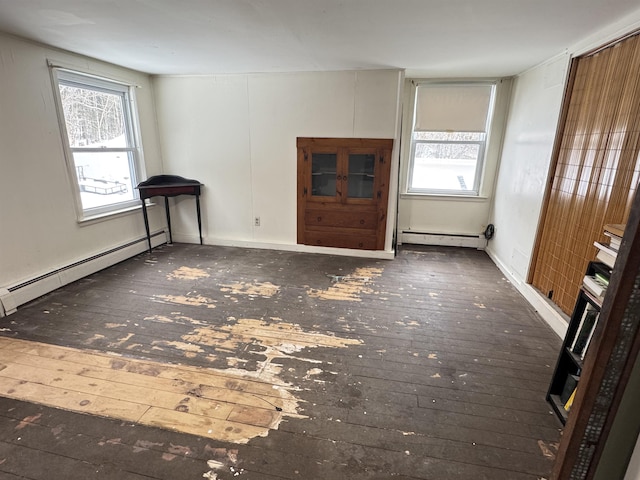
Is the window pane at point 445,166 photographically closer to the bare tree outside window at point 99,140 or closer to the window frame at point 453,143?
the window frame at point 453,143

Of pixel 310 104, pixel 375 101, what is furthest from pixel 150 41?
pixel 375 101

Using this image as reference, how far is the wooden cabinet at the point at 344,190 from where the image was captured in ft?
13.8

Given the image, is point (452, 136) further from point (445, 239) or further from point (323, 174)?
point (323, 174)

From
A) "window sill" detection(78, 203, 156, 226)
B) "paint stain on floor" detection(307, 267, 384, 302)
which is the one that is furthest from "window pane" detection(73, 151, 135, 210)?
"paint stain on floor" detection(307, 267, 384, 302)

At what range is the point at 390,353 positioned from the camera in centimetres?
240

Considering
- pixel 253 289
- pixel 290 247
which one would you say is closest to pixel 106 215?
pixel 253 289

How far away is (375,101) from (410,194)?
5.17 ft

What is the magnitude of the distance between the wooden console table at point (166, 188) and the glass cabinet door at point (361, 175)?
2.22 m

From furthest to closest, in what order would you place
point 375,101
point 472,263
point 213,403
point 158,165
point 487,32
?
point 158,165 < point 472,263 < point 375,101 < point 487,32 < point 213,403

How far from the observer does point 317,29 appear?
8.32ft

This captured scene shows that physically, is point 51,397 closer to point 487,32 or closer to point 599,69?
point 487,32

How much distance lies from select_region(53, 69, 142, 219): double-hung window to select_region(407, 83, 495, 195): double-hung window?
3950mm

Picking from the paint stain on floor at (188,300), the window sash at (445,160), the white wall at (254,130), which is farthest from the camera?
the window sash at (445,160)

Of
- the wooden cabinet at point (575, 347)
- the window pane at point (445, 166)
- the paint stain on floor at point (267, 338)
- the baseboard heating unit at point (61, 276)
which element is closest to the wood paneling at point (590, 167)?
the wooden cabinet at point (575, 347)
